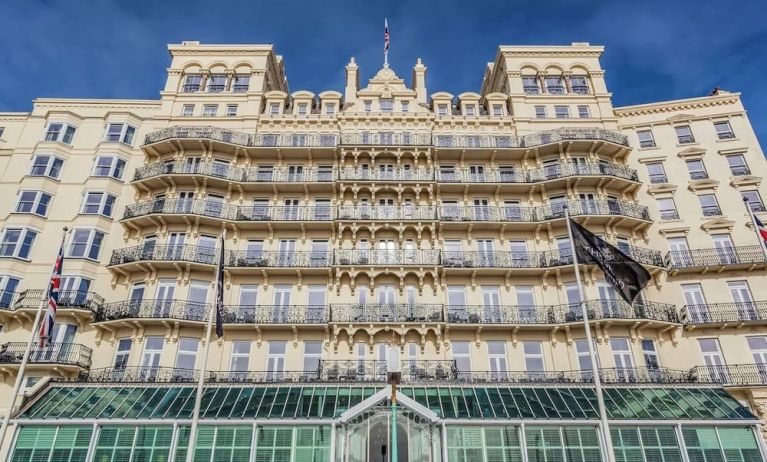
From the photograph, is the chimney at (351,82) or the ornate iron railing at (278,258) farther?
the chimney at (351,82)

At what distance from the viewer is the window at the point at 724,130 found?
31.9 meters

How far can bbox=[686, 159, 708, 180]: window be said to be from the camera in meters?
30.9

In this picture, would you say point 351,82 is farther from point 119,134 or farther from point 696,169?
point 696,169

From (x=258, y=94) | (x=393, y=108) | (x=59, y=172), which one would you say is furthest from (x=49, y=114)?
(x=393, y=108)

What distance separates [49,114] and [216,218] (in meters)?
14.8

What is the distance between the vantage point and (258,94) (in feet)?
111

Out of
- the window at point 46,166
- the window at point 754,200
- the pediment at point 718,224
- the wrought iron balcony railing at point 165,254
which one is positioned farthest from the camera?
the window at point 46,166

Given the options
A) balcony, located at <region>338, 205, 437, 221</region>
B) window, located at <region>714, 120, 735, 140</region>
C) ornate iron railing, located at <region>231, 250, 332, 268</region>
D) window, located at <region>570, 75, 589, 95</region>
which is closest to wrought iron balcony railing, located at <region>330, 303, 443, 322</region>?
ornate iron railing, located at <region>231, 250, 332, 268</region>

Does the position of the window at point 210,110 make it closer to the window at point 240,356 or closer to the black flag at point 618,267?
the window at point 240,356

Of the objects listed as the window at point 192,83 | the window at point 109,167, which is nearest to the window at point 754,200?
the window at point 192,83

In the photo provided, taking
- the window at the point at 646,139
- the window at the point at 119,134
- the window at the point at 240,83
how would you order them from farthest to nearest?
the window at the point at 240,83
the window at the point at 646,139
the window at the point at 119,134

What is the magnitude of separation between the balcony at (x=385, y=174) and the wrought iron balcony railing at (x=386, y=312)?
807 centimetres

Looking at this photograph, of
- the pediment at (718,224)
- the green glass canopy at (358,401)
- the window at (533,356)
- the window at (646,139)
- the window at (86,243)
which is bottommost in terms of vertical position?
the green glass canopy at (358,401)

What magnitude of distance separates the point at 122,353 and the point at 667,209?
109 feet
